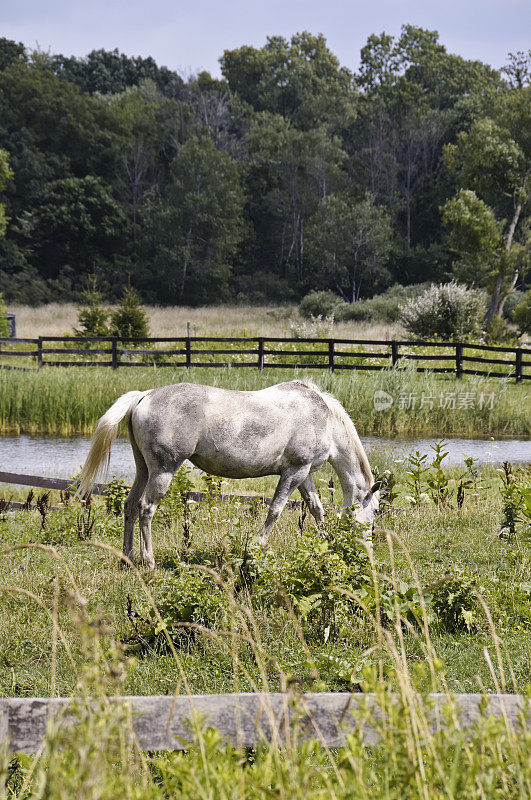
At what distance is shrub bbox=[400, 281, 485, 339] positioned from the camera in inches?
963

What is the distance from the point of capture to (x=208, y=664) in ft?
13.3

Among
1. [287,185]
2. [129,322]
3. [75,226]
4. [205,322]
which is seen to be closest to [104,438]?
[129,322]

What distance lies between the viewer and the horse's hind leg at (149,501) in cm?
557

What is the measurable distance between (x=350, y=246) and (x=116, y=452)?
36496 millimetres

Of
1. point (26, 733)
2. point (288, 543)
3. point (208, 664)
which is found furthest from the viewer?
point (288, 543)

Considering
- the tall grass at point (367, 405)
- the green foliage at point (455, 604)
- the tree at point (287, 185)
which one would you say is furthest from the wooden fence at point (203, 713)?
the tree at point (287, 185)

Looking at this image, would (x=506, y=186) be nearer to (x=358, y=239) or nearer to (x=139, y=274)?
(x=358, y=239)

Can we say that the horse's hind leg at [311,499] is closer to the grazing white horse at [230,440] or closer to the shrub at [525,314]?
the grazing white horse at [230,440]

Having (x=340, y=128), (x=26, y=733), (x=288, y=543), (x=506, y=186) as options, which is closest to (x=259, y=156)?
(x=340, y=128)

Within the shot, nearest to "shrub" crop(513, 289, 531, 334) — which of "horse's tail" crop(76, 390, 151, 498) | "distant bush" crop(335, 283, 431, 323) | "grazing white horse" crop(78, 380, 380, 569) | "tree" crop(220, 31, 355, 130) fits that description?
"distant bush" crop(335, 283, 431, 323)

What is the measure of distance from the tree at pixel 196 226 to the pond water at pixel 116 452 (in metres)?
34.1

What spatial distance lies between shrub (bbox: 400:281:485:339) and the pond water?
1197 centimetres

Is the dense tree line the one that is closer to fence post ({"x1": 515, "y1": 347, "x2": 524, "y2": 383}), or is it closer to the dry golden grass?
the dry golden grass

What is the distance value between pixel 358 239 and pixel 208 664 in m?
43.8
